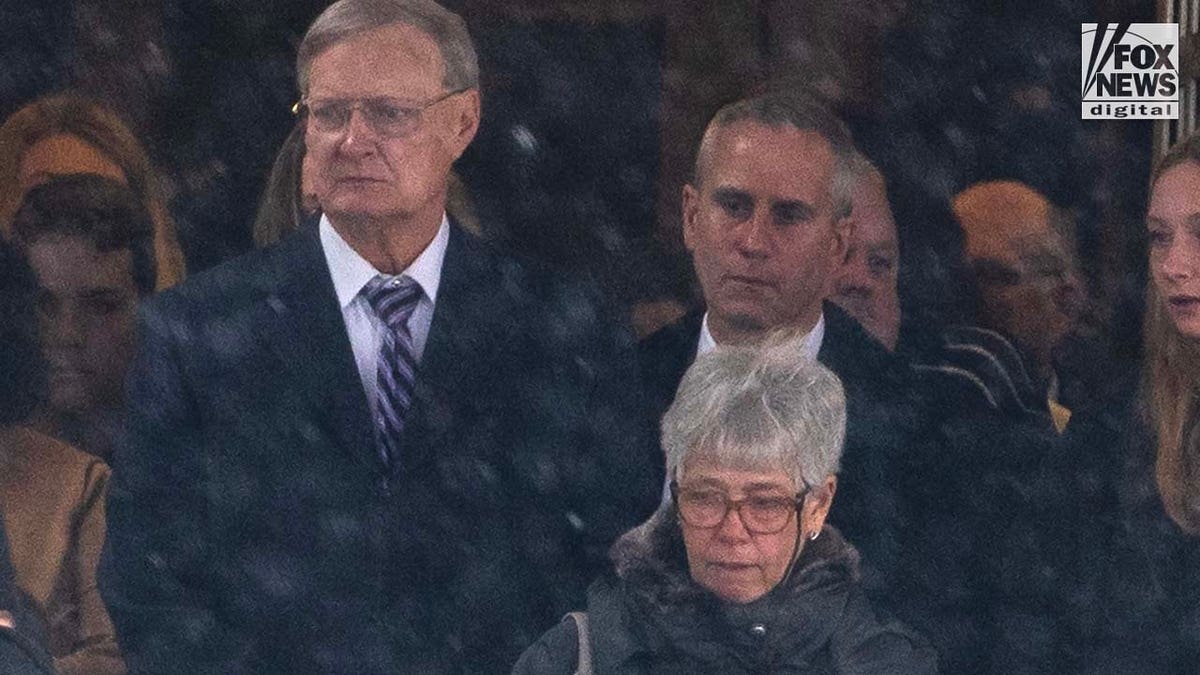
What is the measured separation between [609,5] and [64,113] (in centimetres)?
112

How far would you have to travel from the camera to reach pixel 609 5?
581 centimetres

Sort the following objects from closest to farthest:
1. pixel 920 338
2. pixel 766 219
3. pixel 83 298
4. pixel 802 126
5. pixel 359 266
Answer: pixel 359 266 → pixel 766 219 → pixel 802 126 → pixel 920 338 → pixel 83 298

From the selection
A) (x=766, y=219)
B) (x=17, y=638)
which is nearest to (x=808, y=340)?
(x=766, y=219)

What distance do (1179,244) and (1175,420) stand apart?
1.05 feet

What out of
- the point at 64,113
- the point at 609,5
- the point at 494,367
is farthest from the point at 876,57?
the point at 64,113

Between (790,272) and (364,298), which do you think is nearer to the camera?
(364,298)

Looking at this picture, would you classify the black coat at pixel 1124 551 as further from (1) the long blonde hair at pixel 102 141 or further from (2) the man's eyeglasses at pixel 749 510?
(1) the long blonde hair at pixel 102 141

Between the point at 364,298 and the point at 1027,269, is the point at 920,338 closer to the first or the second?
the point at 1027,269

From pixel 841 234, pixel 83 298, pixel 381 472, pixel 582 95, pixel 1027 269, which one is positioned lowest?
pixel 1027 269

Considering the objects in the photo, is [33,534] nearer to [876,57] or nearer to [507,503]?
[507,503]

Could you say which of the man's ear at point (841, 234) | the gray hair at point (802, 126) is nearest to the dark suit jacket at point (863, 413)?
the man's ear at point (841, 234)

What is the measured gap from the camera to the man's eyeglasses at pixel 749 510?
461cm

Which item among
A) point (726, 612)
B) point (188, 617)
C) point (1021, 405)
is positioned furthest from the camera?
point (1021, 405)

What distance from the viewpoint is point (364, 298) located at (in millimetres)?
5160
